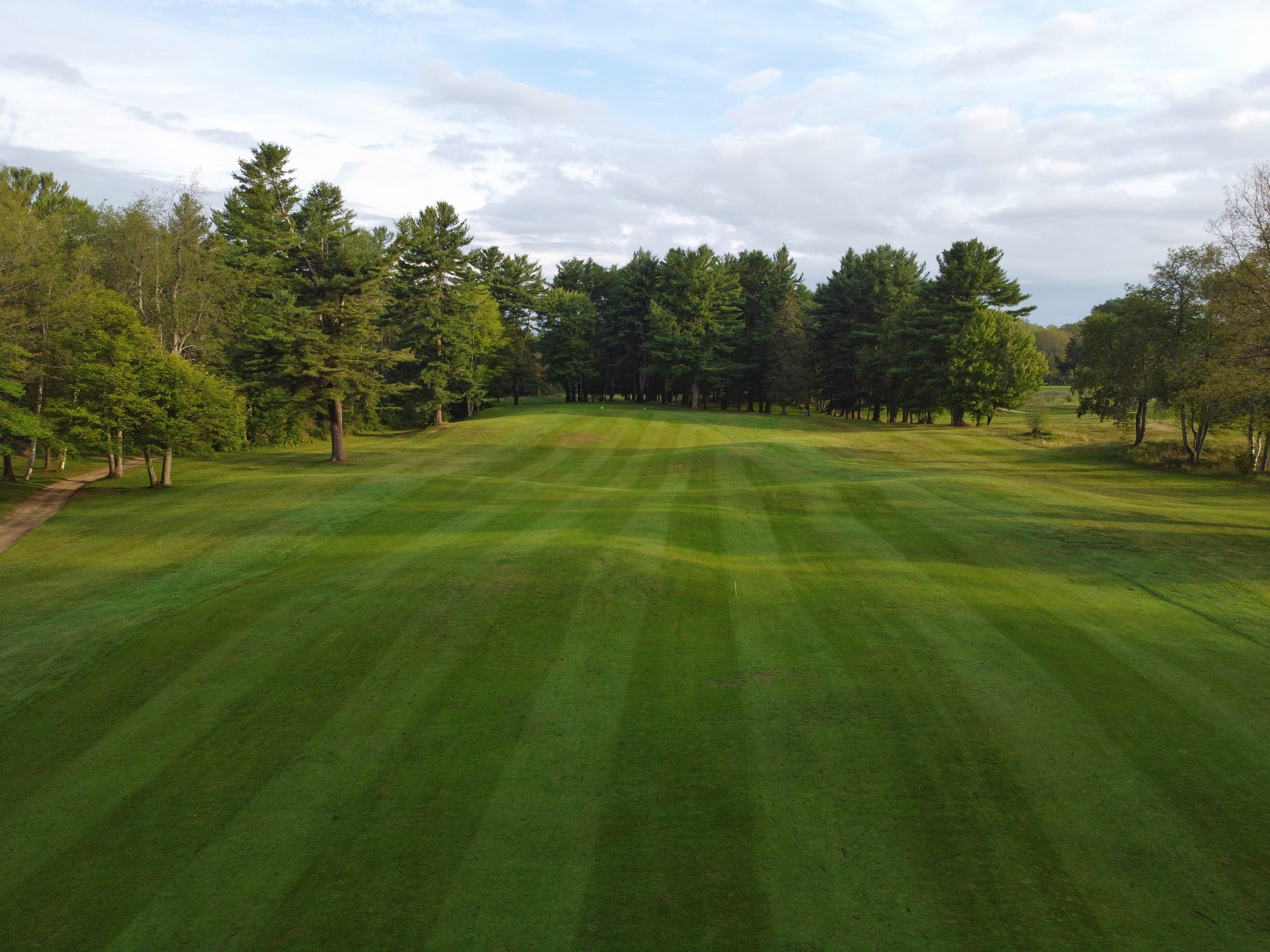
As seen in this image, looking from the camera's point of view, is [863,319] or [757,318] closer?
[863,319]

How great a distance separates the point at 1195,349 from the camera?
129 ft

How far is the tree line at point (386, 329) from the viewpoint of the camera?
33062 mm

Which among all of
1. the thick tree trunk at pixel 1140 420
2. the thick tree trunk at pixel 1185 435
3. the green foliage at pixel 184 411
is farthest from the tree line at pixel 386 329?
the thick tree trunk at pixel 1185 435

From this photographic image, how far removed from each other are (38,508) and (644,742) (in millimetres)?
32234

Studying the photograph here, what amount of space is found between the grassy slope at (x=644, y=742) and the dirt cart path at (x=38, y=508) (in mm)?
5179

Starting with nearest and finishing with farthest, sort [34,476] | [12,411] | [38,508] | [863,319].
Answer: [12,411] → [38,508] → [34,476] → [863,319]

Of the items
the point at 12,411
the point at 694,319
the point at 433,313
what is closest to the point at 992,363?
the point at 694,319

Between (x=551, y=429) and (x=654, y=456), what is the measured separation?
45.6 ft

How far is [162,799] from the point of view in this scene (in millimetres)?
8438

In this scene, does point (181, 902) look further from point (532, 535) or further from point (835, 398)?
point (835, 398)

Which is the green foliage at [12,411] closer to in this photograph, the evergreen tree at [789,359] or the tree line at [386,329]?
the tree line at [386,329]

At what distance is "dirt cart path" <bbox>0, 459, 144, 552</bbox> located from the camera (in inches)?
979

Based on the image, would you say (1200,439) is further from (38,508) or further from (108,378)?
(38,508)

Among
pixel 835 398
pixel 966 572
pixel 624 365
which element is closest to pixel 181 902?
pixel 966 572
